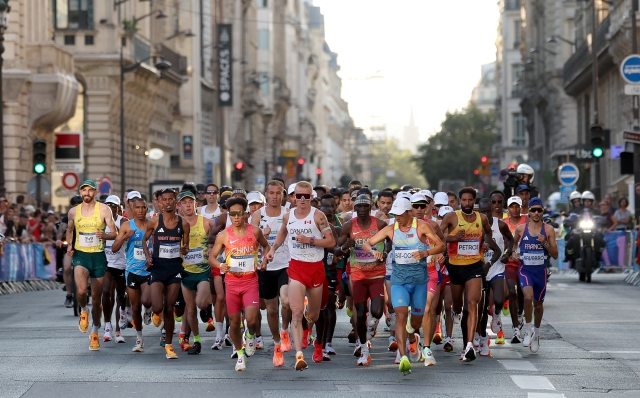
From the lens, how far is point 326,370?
13.8 metres

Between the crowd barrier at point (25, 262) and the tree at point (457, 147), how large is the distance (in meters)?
104

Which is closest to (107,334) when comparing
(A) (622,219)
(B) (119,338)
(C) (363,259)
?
(B) (119,338)

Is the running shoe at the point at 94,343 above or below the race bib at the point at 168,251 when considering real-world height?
below

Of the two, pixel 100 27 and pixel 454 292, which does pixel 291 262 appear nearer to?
pixel 454 292

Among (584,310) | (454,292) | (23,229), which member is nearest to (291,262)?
(454,292)

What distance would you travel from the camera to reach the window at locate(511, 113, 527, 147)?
117 meters

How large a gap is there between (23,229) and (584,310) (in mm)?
12747

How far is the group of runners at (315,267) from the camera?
1412cm

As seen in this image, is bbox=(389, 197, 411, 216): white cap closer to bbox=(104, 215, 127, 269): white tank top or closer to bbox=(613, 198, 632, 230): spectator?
bbox=(104, 215, 127, 269): white tank top

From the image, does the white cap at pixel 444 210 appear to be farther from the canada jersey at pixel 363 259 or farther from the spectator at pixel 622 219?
the spectator at pixel 622 219

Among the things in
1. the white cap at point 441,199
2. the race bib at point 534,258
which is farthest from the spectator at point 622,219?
the race bib at point 534,258

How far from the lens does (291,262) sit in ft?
47.1

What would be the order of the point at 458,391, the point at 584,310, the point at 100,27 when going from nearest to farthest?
the point at 458,391 → the point at 584,310 → the point at 100,27

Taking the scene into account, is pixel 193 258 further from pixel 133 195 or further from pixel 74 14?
pixel 74 14
